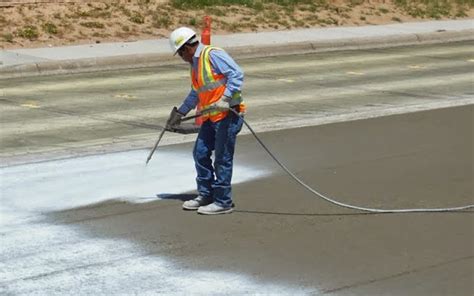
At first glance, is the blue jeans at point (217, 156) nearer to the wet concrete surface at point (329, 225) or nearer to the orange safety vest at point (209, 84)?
the orange safety vest at point (209, 84)

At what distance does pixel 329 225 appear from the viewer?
9219mm

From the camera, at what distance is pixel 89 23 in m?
24.1

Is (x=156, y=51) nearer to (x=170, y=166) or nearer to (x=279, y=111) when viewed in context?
(x=279, y=111)

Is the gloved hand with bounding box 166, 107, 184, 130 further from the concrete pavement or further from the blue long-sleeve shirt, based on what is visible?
the concrete pavement

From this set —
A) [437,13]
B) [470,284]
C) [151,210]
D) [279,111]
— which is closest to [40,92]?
[279,111]

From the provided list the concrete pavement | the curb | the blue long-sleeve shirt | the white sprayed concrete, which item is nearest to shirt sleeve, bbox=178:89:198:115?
the blue long-sleeve shirt

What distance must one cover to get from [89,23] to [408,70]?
7.45 metres

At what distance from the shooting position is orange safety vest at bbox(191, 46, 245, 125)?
30.2ft

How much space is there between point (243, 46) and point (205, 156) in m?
13.5

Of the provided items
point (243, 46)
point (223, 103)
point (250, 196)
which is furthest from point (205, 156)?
point (243, 46)

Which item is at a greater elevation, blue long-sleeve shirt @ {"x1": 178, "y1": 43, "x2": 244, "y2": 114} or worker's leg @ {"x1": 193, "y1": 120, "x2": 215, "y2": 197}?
blue long-sleeve shirt @ {"x1": 178, "y1": 43, "x2": 244, "y2": 114}

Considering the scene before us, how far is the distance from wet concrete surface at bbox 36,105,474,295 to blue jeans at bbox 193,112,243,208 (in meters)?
0.24

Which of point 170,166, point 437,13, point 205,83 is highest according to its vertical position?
point 205,83

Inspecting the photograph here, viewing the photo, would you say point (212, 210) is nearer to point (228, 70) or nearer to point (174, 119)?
point (174, 119)
